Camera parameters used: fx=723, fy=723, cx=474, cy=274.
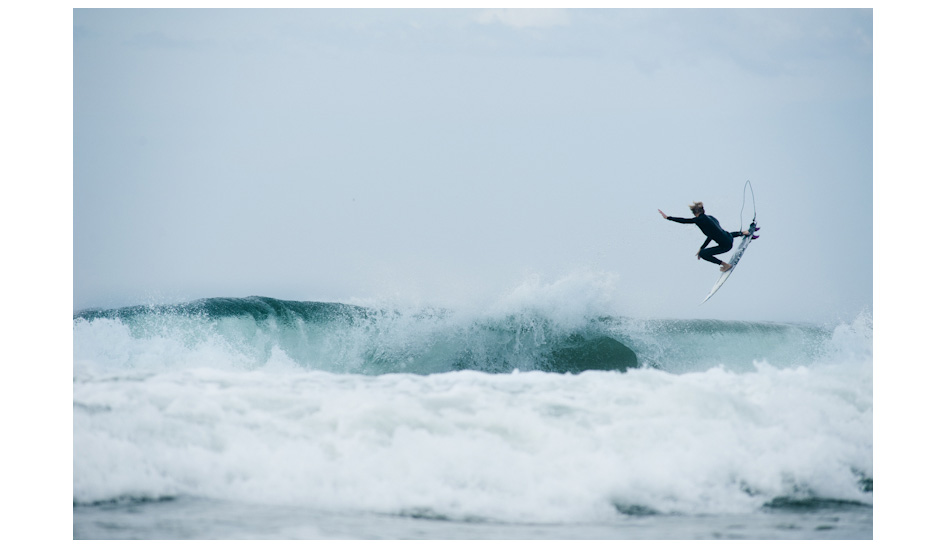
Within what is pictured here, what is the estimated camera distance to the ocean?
14.3 ft

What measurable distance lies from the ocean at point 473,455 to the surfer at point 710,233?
1.74 m

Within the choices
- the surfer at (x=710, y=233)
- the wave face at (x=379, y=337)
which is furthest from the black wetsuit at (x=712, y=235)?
the wave face at (x=379, y=337)

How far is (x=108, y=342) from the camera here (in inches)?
307

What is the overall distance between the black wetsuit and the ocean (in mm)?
1740

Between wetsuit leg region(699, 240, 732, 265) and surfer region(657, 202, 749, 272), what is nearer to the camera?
surfer region(657, 202, 749, 272)

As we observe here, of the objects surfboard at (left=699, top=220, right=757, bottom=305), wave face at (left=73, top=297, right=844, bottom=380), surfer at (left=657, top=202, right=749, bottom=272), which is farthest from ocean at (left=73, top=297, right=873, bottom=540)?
wave face at (left=73, top=297, right=844, bottom=380)

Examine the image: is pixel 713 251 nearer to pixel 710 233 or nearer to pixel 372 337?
pixel 710 233

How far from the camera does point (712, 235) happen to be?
23.8 ft

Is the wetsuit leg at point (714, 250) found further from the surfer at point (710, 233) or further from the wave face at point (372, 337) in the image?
the wave face at point (372, 337)

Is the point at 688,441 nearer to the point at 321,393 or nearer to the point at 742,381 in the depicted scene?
the point at 742,381

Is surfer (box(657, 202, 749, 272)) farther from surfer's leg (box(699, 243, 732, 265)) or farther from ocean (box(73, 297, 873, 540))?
ocean (box(73, 297, 873, 540))

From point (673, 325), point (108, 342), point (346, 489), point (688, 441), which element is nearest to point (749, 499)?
point (688, 441)

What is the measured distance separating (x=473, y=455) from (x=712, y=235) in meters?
3.80

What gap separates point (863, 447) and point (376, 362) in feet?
16.9
